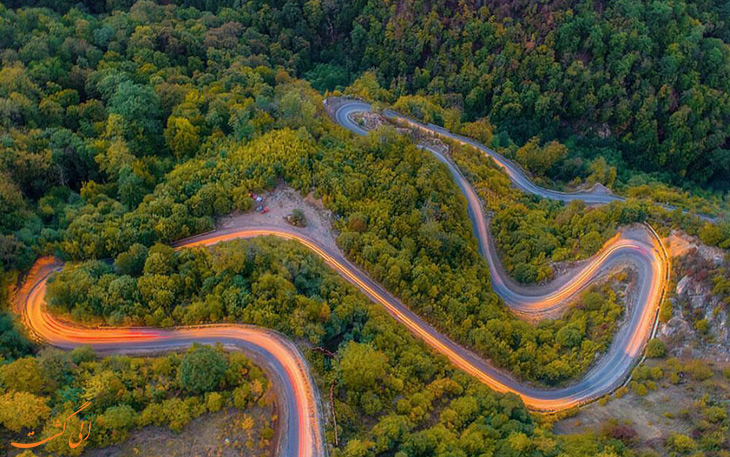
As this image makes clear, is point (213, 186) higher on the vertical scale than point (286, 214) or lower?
higher

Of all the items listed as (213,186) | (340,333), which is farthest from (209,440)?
(213,186)

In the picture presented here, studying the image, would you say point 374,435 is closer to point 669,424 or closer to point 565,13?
point 669,424

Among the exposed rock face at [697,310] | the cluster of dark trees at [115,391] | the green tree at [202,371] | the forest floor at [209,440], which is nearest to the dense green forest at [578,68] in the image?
the exposed rock face at [697,310]

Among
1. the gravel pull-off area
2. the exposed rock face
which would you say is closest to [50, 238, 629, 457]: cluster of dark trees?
the gravel pull-off area

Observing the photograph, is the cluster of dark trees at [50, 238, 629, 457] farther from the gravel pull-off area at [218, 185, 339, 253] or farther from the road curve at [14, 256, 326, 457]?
the gravel pull-off area at [218, 185, 339, 253]

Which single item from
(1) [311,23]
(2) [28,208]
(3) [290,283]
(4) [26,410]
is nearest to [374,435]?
(3) [290,283]

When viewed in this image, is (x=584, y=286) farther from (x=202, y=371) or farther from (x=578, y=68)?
(x=578, y=68)
